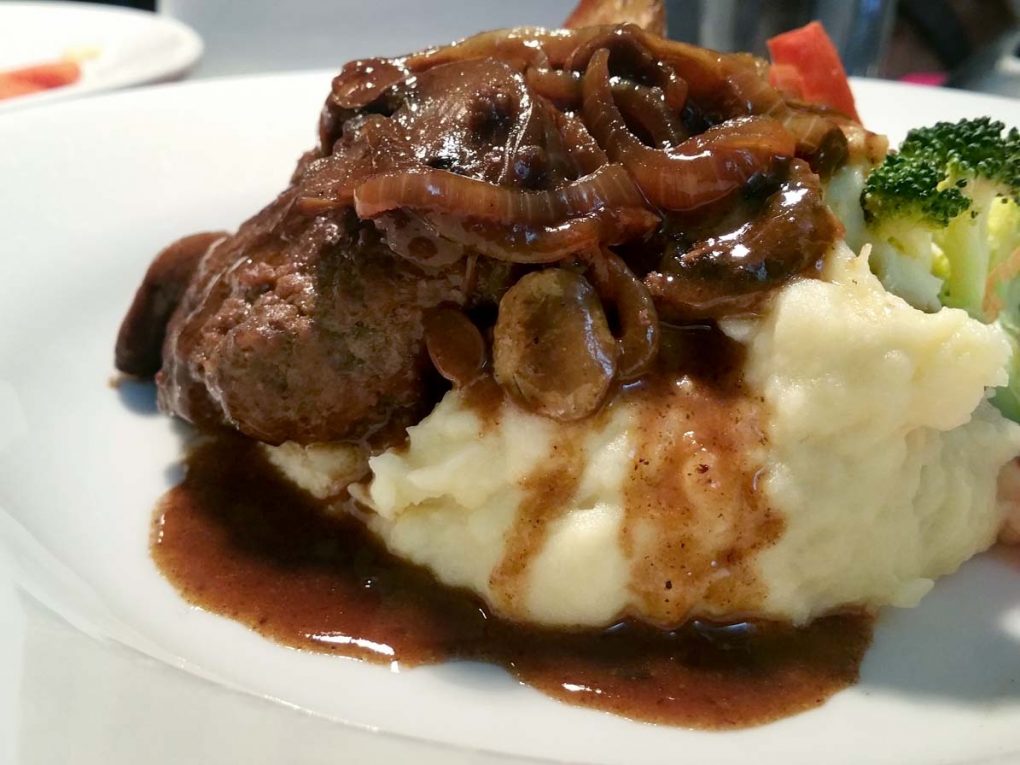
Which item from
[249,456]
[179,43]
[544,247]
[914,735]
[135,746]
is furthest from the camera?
[179,43]

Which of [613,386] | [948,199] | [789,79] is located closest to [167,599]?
[613,386]

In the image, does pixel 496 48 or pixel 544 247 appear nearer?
pixel 544 247

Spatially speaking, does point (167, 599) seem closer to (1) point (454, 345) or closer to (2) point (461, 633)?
(2) point (461, 633)

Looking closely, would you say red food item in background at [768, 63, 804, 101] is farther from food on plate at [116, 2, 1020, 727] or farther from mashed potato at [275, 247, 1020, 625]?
mashed potato at [275, 247, 1020, 625]

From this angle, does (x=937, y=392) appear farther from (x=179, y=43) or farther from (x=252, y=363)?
(x=179, y=43)

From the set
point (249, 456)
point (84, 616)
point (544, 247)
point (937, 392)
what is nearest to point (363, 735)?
point (84, 616)

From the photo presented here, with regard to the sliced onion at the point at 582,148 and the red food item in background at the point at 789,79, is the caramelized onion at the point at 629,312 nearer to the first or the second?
the sliced onion at the point at 582,148

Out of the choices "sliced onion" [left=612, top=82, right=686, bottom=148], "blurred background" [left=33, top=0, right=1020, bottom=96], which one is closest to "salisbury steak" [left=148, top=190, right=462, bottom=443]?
"sliced onion" [left=612, top=82, right=686, bottom=148]
